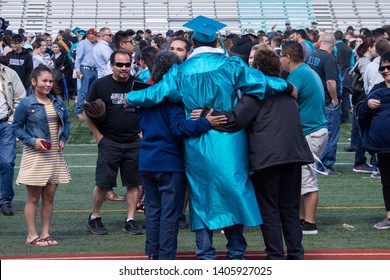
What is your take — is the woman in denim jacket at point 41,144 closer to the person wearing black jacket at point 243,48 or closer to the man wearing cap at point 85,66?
the person wearing black jacket at point 243,48

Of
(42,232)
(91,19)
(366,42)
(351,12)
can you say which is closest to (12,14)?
(91,19)

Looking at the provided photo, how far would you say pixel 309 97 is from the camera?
887 centimetres

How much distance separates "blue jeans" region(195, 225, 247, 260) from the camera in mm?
6891

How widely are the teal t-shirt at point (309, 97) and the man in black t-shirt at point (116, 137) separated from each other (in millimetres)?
1576

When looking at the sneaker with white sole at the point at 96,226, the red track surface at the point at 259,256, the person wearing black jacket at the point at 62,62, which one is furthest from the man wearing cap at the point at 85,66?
the red track surface at the point at 259,256

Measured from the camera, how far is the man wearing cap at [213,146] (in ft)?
22.2

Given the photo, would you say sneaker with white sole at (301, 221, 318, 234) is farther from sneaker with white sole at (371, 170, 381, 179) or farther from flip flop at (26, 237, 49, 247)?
sneaker with white sole at (371, 170, 381, 179)

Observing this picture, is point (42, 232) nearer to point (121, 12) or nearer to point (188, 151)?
point (188, 151)

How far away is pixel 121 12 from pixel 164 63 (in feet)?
142

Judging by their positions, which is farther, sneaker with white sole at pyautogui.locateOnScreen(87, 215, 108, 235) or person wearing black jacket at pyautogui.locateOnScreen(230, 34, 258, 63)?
person wearing black jacket at pyautogui.locateOnScreen(230, 34, 258, 63)

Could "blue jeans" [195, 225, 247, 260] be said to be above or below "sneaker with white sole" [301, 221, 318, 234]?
above

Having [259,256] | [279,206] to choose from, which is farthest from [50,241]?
[279,206]

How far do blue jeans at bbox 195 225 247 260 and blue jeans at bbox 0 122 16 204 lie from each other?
406 cm

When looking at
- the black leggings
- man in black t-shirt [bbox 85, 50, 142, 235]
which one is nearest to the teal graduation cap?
man in black t-shirt [bbox 85, 50, 142, 235]
